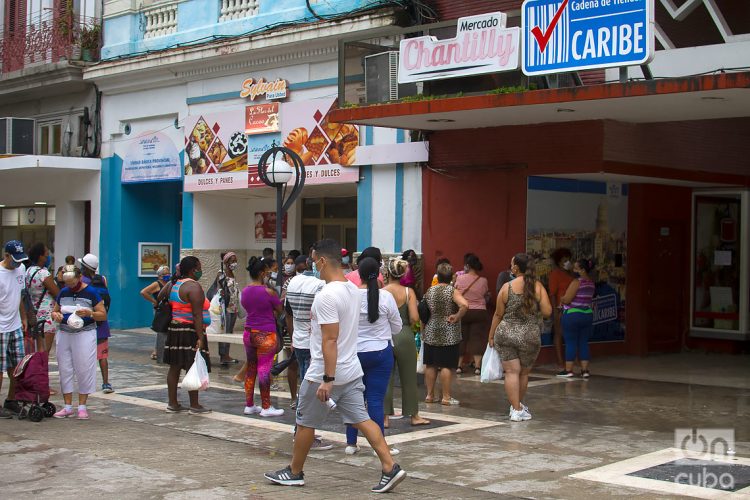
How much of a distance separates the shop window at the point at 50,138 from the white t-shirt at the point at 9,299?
12.8m

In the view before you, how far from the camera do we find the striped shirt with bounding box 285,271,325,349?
9.70m

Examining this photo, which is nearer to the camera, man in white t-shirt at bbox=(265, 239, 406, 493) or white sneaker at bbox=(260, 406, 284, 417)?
man in white t-shirt at bbox=(265, 239, 406, 493)

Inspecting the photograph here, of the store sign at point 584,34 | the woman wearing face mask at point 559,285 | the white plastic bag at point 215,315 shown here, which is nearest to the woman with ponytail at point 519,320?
the store sign at point 584,34

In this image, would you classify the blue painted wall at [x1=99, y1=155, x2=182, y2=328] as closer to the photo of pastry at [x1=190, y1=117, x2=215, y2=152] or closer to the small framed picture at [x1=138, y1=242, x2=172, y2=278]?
the small framed picture at [x1=138, y1=242, x2=172, y2=278]

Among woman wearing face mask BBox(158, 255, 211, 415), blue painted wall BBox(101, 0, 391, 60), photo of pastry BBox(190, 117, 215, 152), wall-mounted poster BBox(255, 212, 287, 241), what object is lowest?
woman wearing face mask BBox(158, 255, 211, 415)

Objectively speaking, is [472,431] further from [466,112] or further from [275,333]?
[466,112]

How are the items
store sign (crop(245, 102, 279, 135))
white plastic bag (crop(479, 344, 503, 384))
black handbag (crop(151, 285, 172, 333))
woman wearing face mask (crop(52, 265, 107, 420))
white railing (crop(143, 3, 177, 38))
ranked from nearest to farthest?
woman wearing face mask (crop(52, 265, 107, 420)) → black handbag (crop(151, 285, 172, 333)) → white plastic bag (crop(479, 344, 503, 384)) → store sign (crop(245, 102, 279, 135)) → white railing (crop(143, 3, 177, 38))

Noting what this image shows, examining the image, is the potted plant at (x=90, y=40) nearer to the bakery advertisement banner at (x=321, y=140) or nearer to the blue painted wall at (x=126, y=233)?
the blue painted wall at (x=126, y=233)

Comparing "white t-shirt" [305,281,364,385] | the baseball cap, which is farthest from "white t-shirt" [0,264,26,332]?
"white t-shirt" [305,281,364,385]

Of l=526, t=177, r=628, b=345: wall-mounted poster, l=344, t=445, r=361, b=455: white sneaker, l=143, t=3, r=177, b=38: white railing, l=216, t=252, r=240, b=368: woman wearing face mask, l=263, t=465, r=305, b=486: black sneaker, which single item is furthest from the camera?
l=143, t=3, r=177, b=38: white railing

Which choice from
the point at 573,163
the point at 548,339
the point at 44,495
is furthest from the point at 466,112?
the point at 44,495

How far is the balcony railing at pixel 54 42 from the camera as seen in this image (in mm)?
21625

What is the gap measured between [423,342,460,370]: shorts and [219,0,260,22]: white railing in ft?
30.4

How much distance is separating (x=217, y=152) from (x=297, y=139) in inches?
88.3
